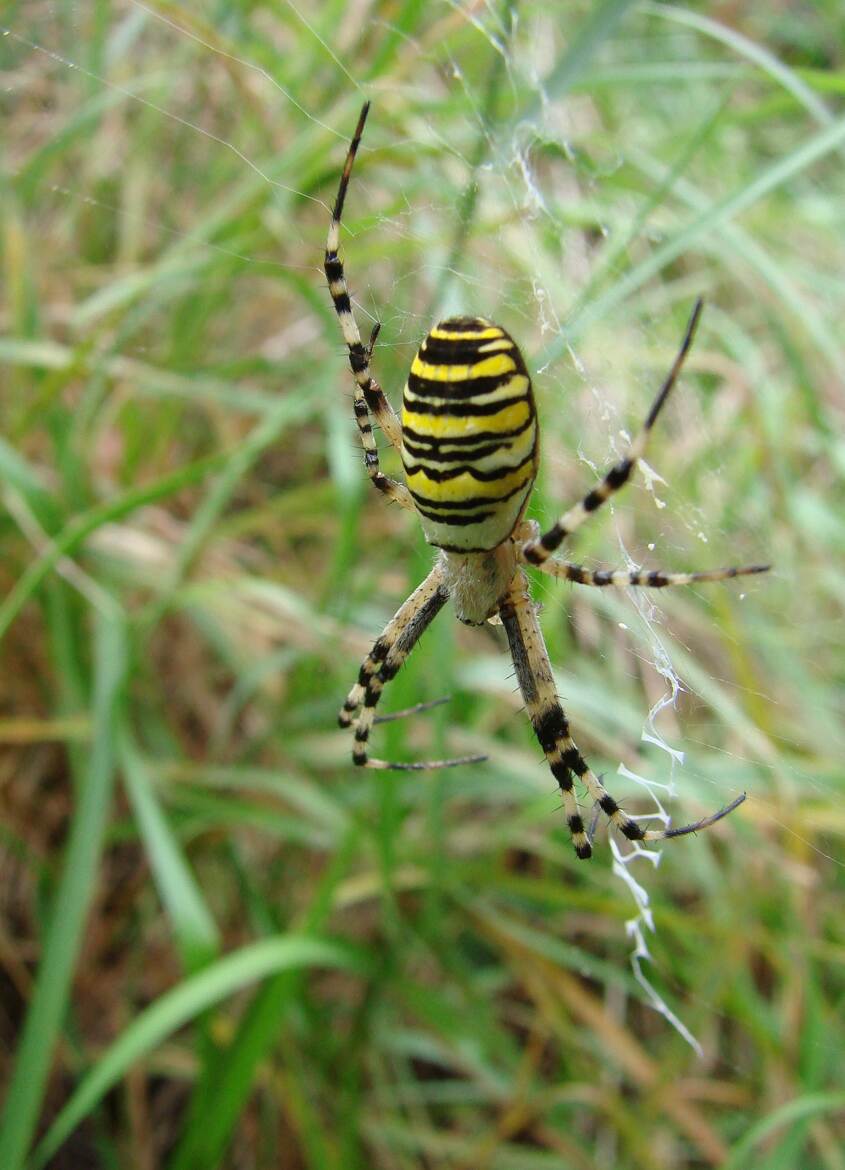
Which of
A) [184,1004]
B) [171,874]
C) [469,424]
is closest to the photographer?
[469,424]

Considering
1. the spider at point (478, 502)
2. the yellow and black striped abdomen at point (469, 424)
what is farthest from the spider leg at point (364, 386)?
the yellow and black striped abdomen at point (469, 424)

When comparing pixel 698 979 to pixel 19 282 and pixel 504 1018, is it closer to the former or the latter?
pixel 504 1018

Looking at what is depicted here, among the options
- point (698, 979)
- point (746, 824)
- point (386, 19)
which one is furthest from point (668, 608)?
point (386, 19)

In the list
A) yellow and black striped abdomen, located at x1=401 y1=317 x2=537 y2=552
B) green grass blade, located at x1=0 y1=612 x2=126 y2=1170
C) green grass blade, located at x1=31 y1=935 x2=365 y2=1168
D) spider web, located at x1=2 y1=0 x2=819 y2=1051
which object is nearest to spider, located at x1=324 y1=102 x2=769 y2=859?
yellow and black striped abdomen, located at x1=401 y1=317 x2=537 y2=552

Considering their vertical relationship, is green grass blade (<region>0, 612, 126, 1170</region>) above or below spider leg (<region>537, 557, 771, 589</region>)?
below

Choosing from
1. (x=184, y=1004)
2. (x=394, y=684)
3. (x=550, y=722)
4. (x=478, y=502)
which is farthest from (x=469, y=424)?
(x=184, y=1004)

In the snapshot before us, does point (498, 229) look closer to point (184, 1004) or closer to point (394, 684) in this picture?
point (394, 684)

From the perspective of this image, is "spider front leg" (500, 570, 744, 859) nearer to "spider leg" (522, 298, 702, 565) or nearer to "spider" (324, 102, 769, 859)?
"spider" (324, 102, 769, 859)
